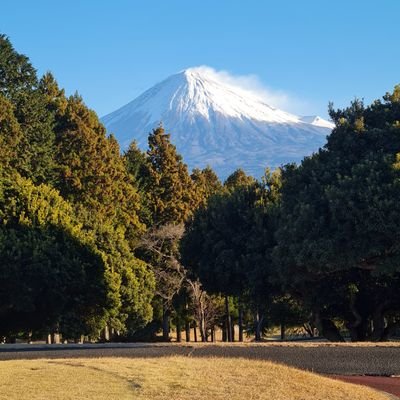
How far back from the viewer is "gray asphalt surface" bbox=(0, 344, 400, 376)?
18.4 meters

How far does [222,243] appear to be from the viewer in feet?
121

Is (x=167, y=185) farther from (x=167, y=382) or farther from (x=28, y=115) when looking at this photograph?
(x=167, y=382)

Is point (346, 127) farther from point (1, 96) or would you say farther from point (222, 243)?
point (1, 96)

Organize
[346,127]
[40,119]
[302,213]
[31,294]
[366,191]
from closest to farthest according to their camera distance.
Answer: [366,191] < [302,213] < [346,127] < [31,294] < [40,119]

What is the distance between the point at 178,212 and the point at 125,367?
39.9m

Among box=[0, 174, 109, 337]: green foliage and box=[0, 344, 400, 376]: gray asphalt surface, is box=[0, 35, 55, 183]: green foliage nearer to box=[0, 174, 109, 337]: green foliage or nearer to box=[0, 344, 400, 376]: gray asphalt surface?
box=[0, 174, 109, 337]: green foliage

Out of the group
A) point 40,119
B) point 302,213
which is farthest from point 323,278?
point 40,119

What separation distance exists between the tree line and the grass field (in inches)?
471

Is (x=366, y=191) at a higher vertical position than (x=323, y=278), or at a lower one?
higher

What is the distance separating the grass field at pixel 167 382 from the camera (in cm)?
1284

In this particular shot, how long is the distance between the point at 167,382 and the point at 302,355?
718 centimetres

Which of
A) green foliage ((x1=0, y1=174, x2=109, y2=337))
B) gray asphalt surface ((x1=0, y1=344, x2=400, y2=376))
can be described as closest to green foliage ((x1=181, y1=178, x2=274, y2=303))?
green foliage ((x1=0, y1=174, x2=109, y2=337))

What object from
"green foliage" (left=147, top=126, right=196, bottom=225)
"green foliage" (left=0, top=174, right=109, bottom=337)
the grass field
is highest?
"green foliage" (left=147, top=126, right=196, bottom=225)

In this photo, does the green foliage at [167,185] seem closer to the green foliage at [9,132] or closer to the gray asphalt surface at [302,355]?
the green foliage at [9,132]
